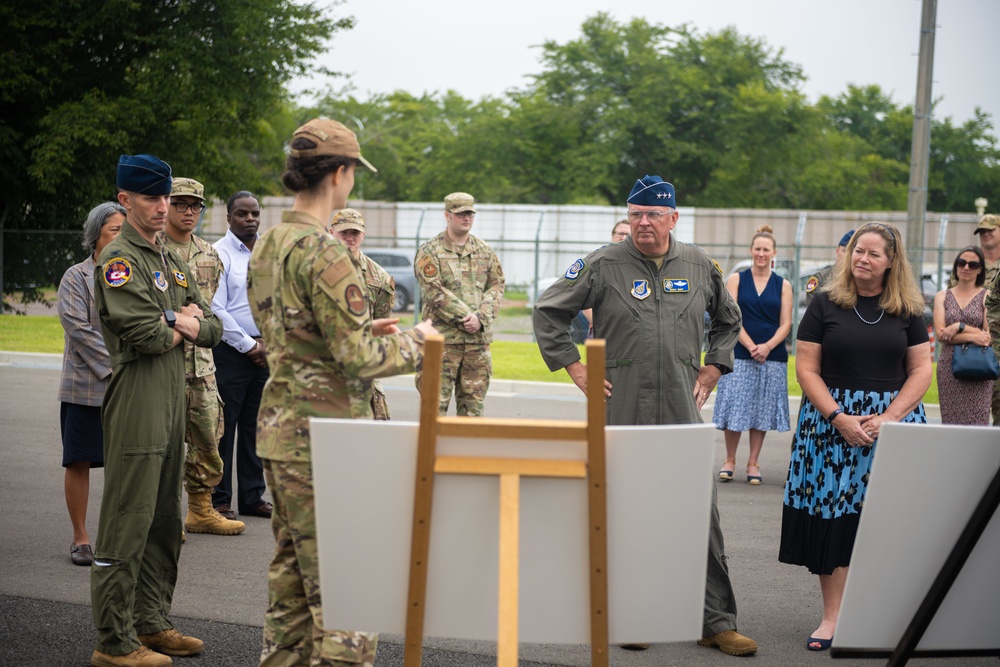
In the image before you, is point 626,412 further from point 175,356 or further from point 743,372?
point 743,372

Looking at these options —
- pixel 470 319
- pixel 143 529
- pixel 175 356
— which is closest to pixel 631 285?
pixel 175 356

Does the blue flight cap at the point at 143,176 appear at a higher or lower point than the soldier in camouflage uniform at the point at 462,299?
higher

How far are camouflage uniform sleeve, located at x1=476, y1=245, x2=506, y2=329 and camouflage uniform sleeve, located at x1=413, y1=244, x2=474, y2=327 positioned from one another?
0.13m

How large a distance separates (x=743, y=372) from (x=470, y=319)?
2507 mm

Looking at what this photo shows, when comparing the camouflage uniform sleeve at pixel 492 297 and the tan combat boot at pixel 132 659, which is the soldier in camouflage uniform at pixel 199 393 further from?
the camouflage uniform sleeve at pixel 492 297

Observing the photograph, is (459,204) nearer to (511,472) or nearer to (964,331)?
(964,331)

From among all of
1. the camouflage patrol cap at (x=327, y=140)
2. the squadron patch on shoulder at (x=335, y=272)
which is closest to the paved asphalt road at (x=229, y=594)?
the squadron patch on shoulder at (x=335, y=272)

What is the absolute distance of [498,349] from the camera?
18.4 m

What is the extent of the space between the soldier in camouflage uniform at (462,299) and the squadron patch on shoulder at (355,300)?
5428 mm

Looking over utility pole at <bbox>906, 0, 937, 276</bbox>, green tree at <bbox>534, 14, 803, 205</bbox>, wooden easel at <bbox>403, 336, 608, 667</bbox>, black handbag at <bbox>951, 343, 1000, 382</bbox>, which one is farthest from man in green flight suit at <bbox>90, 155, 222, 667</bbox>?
green tree at <bbox>534, 14, 803, 205</bbox>

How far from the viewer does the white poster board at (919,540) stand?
10.4 feet

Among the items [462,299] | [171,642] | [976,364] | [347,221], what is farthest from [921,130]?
[171,642]

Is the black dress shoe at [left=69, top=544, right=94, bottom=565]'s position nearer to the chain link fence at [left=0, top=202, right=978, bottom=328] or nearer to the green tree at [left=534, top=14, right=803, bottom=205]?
the chain link fence at [left=0, top=202, right=978, bottom=328]

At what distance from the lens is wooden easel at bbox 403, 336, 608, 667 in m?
2.83
